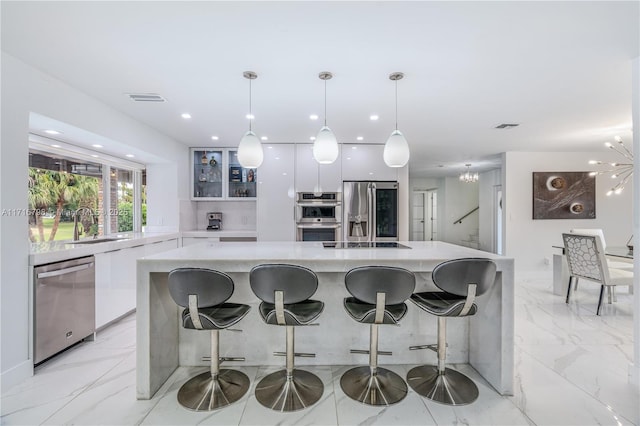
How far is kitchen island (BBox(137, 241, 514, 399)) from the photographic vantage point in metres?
2.02

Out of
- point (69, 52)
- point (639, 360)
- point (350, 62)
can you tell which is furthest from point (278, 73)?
point (639, 360)

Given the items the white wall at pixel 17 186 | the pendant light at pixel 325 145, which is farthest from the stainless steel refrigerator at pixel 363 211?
the white wall at pixel 17 186

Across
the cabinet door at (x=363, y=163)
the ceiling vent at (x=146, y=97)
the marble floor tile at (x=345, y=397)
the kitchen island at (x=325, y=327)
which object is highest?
the ceiling vent at (x=146, y=97)

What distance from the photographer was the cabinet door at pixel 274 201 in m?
4.77

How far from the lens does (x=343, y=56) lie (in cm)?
214

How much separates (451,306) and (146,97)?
3.17m

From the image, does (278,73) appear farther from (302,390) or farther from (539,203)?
(539,203)

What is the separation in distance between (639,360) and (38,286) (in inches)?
176

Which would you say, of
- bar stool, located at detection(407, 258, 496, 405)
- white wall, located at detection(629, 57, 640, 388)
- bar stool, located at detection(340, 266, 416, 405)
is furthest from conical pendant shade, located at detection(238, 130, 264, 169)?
white wall, located at detection(629, 57, 640, 388)

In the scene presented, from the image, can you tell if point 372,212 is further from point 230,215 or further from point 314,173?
point 230,215

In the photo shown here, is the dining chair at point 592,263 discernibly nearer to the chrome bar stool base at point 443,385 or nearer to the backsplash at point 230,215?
the chrome bar stool base at point 443,385

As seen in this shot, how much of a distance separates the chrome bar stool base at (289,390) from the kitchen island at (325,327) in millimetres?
216

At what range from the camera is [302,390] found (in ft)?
6.73

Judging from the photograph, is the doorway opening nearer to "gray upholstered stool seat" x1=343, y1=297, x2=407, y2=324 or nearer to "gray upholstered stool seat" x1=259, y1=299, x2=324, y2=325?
"gray upholstered stool seat" x1=343, y1=297, x2=407, y2=324
